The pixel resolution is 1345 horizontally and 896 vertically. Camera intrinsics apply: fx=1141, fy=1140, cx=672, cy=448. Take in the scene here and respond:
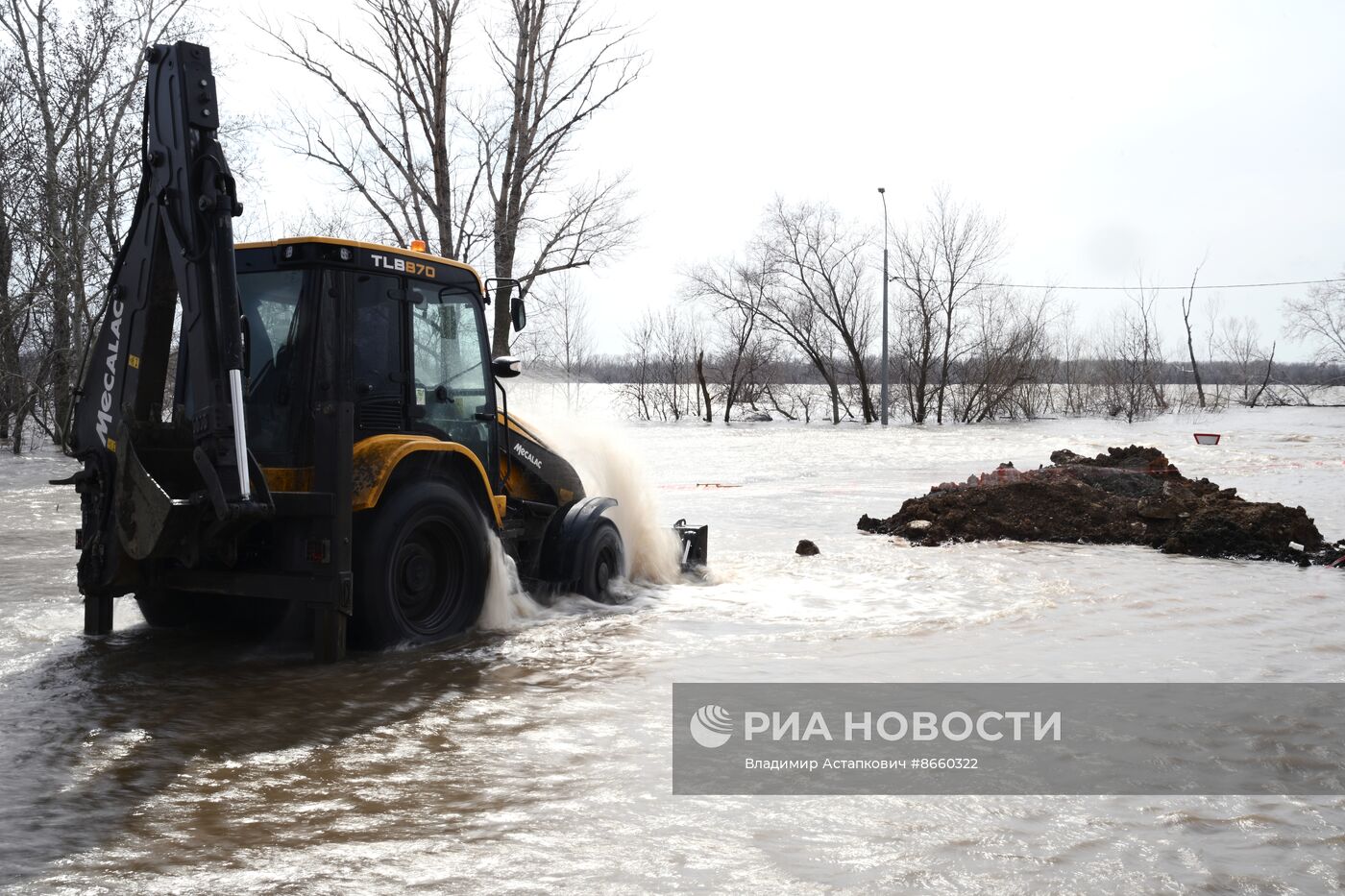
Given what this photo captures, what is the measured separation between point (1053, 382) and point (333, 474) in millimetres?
55299

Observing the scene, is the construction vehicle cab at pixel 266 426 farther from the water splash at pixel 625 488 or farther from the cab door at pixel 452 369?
the water splash at pixel 625 488

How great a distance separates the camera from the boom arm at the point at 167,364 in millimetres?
6402

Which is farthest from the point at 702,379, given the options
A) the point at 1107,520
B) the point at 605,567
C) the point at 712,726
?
the point at 712,726

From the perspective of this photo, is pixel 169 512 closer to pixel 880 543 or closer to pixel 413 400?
pixel 413 400

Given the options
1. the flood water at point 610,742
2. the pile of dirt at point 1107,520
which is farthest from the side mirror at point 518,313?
the pile of dirt at point 1107,520

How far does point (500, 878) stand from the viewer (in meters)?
3.87

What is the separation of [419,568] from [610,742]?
2540 mm

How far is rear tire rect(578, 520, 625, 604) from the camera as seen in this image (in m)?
9.09

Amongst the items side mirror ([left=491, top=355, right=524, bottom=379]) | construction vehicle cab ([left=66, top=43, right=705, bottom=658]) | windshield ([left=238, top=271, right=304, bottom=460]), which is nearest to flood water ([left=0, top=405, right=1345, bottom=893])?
construction vehicle cab ([left=66, top=43, right=705, bottom=658])

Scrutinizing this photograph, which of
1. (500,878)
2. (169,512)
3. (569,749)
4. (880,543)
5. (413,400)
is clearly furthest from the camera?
(880,543)

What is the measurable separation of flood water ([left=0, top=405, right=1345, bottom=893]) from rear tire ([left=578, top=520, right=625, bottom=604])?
0.19 m

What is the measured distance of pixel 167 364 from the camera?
7047 millimetres

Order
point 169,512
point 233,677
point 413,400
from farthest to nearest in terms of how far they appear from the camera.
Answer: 1. point 413,400
2. point 233,677
3. point 169,512

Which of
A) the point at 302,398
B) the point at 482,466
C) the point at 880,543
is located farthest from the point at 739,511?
the point at 302,398
